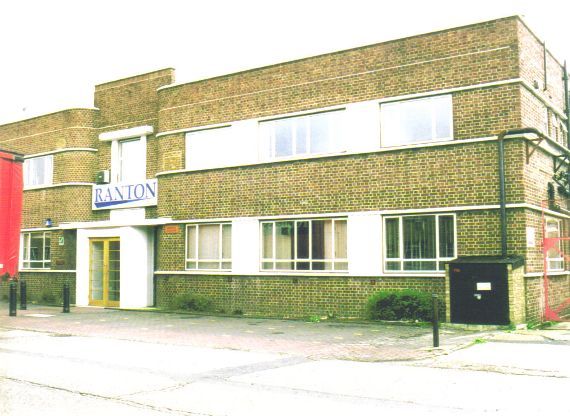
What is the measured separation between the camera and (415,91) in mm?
17312

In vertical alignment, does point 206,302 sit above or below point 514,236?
below

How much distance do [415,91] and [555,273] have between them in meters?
6.13

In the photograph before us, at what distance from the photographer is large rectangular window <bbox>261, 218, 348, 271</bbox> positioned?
60.5 ft

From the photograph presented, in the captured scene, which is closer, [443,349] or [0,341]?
[443,349]

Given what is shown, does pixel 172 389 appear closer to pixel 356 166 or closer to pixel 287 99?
pixel 356 166

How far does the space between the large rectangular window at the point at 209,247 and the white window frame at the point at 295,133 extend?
2787 millimetres

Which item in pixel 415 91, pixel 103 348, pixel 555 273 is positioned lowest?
pixel 103 348

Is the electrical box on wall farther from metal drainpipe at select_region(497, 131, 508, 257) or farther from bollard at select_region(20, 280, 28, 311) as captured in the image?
metal drainpipe at select_region(497, 131, 508, 257)

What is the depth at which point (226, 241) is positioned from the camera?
20.7 meters

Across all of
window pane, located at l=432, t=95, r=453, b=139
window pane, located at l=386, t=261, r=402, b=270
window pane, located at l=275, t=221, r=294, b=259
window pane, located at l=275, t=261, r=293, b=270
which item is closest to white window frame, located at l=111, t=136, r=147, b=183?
window pane, located at l=275, t=221, r=294, b=259

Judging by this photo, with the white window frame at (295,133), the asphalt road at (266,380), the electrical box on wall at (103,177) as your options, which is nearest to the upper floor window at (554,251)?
the asphalt road at (266,380)

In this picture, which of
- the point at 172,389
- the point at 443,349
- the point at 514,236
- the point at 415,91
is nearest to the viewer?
the point at 172,389

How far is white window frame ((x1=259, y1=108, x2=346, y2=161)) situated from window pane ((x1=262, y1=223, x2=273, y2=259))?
6.78ft

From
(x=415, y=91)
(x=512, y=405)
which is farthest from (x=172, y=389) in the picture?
(x=415, y=91)
